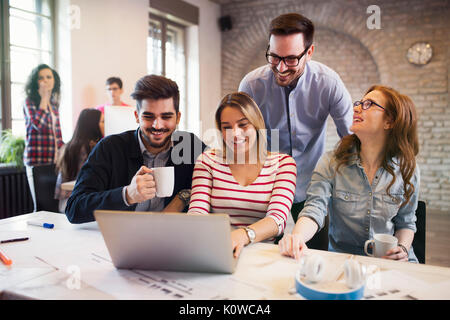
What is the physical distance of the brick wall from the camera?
5023mm

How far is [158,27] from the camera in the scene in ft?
18.4

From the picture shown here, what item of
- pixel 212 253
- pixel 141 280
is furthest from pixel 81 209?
pixel 212 253

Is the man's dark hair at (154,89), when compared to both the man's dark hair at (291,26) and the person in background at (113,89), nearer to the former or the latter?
the man's dark hair at (291,26)

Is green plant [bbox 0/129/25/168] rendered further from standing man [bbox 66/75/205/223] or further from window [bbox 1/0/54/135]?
standing man [bbox 66/75/205/223]

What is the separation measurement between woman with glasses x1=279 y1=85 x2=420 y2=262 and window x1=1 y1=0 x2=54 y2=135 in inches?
127

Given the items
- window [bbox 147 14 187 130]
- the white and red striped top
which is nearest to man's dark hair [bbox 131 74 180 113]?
the white and red striped top

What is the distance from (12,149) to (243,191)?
2939 mm

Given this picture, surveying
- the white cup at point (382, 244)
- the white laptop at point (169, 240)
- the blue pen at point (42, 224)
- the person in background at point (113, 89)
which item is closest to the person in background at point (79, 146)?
the person in background at point (113, 89)

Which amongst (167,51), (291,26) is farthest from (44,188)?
(167,51)

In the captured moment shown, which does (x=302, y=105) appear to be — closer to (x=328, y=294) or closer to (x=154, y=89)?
(x=154, y=89)

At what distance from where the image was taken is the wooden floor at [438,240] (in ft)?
10.6

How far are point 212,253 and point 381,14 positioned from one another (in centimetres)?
536

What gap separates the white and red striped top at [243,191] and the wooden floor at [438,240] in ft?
7.22

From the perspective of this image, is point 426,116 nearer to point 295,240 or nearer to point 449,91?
point 449,91
